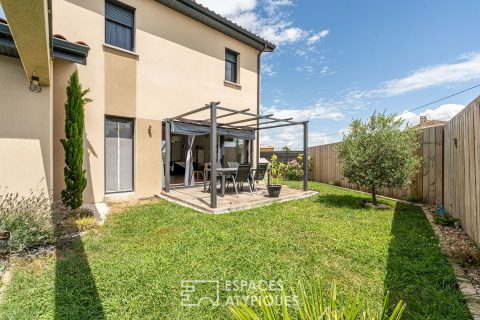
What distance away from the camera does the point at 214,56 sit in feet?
36.7

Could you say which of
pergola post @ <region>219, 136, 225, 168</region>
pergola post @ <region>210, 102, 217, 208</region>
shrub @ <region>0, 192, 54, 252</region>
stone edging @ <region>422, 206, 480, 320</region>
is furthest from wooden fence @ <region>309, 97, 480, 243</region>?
shrub @ <region>0, 192, 54, 252</region>

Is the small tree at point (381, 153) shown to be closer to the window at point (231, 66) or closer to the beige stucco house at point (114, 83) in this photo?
the beige stucco house at point (114, 83)

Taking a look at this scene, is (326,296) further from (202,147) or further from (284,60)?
(284,60)

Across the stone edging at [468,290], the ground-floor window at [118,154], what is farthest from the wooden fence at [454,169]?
the ground-floor window at [118,154]

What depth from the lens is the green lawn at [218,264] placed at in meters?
2.70

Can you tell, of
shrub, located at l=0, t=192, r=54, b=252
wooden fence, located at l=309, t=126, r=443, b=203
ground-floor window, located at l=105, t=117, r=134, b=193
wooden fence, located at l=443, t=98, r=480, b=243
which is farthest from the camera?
ground-floor window, located at l=105, t=117, r=134, b=193

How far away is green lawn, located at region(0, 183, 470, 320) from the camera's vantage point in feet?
8.84

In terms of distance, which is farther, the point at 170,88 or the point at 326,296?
the point at 170,88

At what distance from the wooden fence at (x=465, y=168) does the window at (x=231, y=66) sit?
907 centimetres

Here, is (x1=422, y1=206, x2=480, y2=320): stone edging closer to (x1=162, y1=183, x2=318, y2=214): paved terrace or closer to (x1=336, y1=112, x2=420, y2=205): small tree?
(x1=336, y1=112, x2=420, y2=205): small tree

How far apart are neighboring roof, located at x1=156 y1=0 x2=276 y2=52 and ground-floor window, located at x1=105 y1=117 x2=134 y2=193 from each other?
5.05 m

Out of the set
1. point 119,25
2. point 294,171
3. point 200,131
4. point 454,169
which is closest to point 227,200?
point 200,131

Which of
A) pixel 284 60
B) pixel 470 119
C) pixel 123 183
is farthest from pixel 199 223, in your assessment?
pixel 284 60

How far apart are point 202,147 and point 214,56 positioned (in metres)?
6.37
